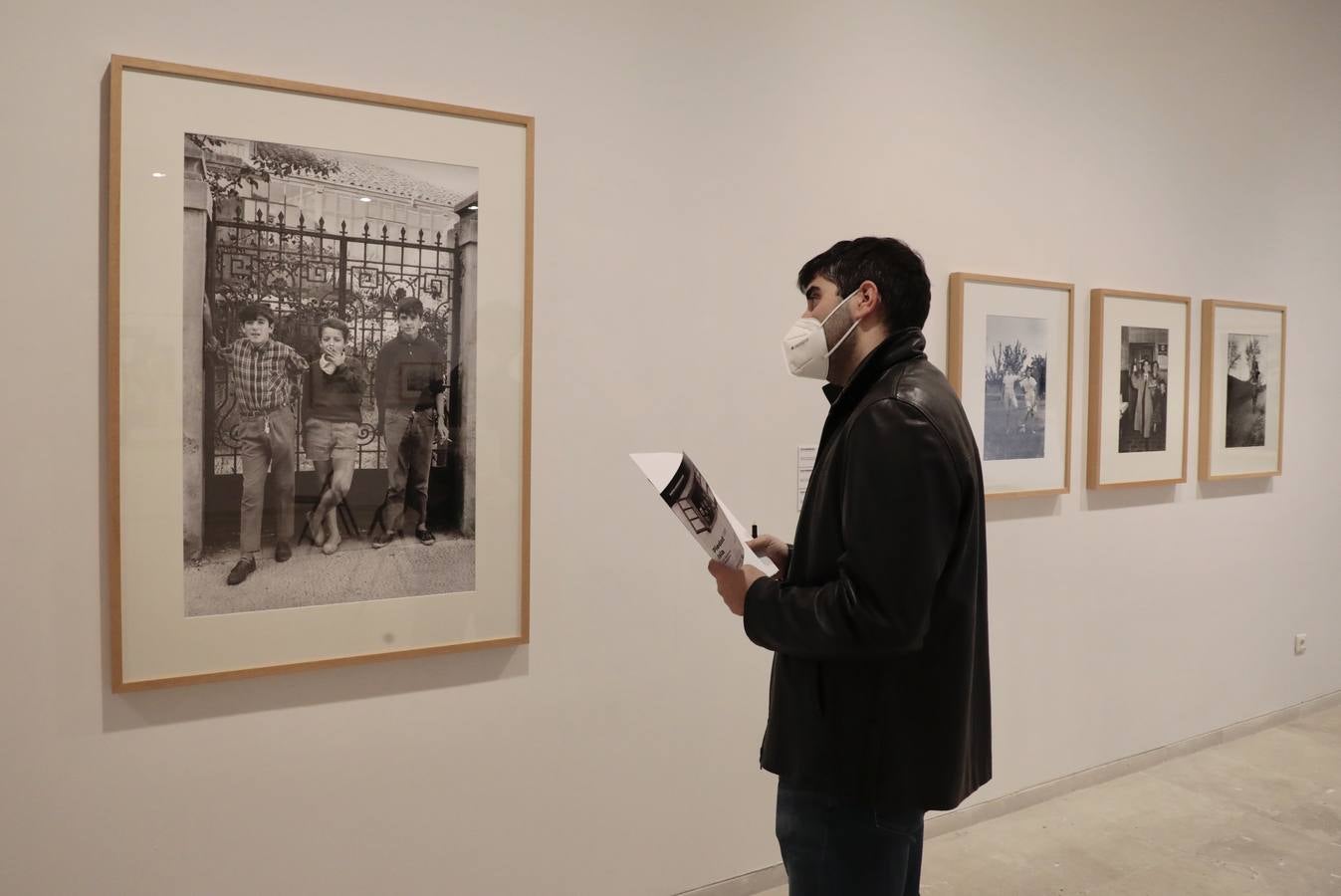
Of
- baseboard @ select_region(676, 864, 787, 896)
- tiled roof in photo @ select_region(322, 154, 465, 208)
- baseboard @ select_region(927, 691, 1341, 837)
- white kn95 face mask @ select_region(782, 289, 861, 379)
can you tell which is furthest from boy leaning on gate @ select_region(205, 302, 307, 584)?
baseboard @ select_region(927, 691, 1341, 837)

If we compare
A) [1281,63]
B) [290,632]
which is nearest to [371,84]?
[290,632]

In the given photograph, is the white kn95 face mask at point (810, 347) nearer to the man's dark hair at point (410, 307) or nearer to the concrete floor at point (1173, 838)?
the man's dark hair at point (410, 307)

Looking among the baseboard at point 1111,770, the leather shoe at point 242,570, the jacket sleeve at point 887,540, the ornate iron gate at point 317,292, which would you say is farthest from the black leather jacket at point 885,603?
the baseboard at point 1111,770

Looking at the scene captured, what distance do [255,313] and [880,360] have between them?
140 centimetres

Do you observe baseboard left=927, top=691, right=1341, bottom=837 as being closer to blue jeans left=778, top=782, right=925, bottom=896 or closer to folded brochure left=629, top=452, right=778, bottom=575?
blue jeans left=778, top=782, right=925, bottom=896

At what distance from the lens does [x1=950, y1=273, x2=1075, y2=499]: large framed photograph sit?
3510 millimetres

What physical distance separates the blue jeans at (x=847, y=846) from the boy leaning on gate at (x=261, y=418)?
133 centimetres

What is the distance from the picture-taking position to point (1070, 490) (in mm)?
3887

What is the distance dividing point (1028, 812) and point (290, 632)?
2.89 metres

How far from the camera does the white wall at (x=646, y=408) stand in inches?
81.9

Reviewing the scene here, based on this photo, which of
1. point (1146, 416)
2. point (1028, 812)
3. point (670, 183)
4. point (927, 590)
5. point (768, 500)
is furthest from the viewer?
point (1146, 416)

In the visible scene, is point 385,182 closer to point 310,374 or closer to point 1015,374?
point 310,374

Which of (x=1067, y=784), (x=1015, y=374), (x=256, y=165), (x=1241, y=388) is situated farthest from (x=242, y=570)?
(x=1241, y=388)

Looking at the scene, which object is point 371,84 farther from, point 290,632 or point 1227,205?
point 1227,205
